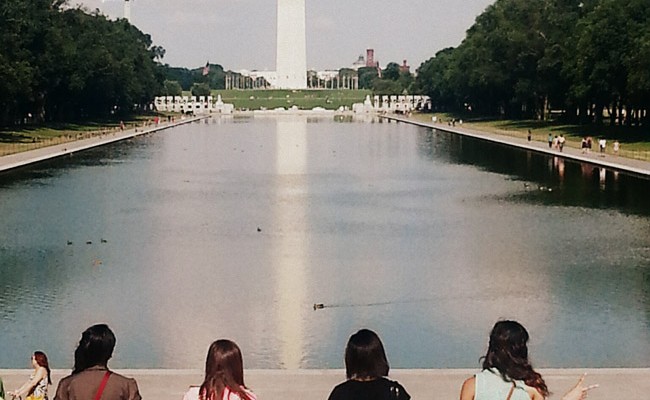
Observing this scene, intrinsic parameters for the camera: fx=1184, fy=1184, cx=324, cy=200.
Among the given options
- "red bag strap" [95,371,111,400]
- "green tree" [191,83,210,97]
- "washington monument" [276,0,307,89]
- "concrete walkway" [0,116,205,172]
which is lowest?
"concrete walkway" [0,116,205,172]

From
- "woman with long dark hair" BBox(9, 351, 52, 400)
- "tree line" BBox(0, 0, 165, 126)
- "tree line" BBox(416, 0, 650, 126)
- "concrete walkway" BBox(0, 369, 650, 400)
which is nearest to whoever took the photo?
"woman with long dark hair" BBox(9, 351, 52, 400)

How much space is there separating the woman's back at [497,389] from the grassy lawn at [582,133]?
48.3 metres

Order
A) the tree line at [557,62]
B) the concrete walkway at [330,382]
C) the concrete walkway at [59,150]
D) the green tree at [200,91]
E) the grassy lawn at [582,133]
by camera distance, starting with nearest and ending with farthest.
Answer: the concrete walkway at [330,382] → the concrete walkway at [59,150] → the grassy lawn at [582,133] → the tree line at [557,62] → the green tree at [200,91]

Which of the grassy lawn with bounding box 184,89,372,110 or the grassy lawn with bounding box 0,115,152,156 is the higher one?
the grassy lawn with bounding box 184,89,372,110

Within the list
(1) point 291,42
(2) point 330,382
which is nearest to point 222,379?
(2) point 330,382

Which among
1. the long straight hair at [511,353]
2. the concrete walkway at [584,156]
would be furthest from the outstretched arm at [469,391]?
the concrete walkway at [584,156]

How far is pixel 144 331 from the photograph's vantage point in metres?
16.6

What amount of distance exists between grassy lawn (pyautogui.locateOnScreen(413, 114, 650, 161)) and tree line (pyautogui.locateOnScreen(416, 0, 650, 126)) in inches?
68.2

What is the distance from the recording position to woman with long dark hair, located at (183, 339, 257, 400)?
5.82 metres

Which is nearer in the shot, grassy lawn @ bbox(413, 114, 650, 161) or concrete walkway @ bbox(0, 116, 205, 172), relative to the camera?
concrete walkway @ bbox(0, 116, 205, 172)

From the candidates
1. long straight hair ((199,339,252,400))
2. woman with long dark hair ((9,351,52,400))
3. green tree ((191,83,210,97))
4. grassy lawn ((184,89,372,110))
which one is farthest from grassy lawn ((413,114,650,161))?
green tree ((191,83,210,97))

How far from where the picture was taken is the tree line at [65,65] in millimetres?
71688

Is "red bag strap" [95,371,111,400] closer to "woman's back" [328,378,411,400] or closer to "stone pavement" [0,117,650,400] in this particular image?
"woman's back" [328,378,411,400]

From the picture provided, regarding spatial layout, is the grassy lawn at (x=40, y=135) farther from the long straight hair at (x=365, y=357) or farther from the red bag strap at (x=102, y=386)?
the long straight hair at (x=365, y=357)
